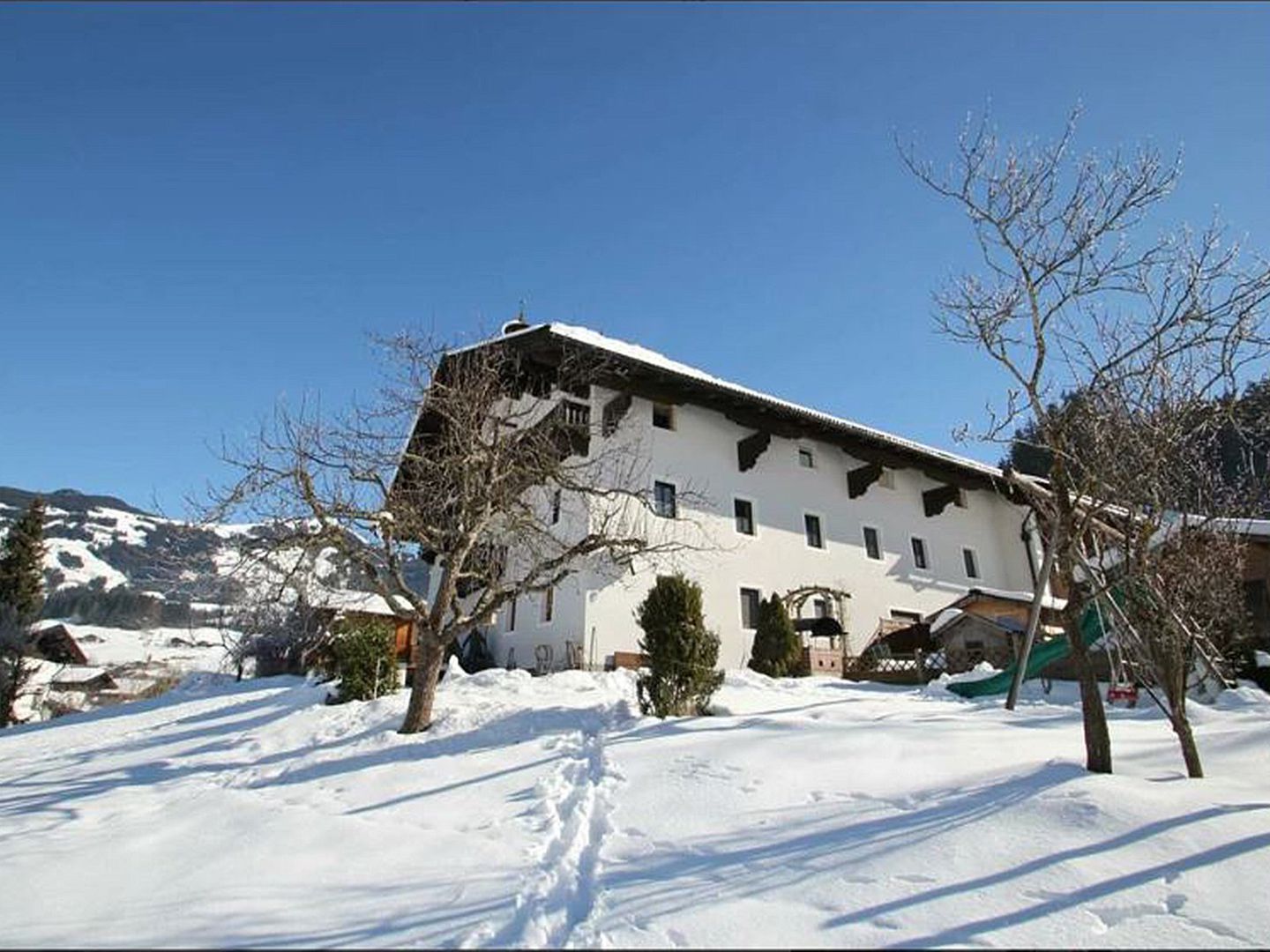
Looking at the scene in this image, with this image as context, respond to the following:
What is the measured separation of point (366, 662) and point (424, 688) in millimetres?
3128

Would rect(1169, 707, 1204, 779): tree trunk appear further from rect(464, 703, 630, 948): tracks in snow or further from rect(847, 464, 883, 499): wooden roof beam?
rect(847, 464, 883, 499): wooden roof beam

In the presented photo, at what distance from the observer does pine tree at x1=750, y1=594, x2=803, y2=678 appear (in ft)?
55.4

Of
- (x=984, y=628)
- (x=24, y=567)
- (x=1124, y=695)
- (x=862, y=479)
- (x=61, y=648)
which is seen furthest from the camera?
(x=61, y=648)

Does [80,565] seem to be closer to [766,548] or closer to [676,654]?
[766,548]

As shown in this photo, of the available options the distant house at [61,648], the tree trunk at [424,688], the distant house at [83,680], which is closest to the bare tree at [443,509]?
the tree trunk at [424,688]

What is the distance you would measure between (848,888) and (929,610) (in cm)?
2162

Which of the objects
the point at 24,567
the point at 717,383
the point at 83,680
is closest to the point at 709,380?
the point at 717,383

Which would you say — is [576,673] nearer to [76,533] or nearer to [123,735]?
[123,735]

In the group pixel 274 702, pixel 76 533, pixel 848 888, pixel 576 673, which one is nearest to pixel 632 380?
Answer: pixel 576 673

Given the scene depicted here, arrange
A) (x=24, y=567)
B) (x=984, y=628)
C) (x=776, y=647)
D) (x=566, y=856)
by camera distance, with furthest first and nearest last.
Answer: (x=24, y=567) → (x=984, y=628) → (x=776, y=647) → (x=566, y=856)

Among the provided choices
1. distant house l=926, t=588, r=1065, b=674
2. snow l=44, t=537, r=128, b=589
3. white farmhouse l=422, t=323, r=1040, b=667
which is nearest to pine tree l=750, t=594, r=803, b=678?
white farmhouse l=422, t=323, r=1040, b=667

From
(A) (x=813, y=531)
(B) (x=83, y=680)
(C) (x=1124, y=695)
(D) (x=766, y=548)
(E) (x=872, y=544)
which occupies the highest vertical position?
(A) (x=813, y=531)

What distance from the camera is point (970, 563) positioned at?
84.4ft

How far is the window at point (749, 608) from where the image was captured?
64.0 feet
